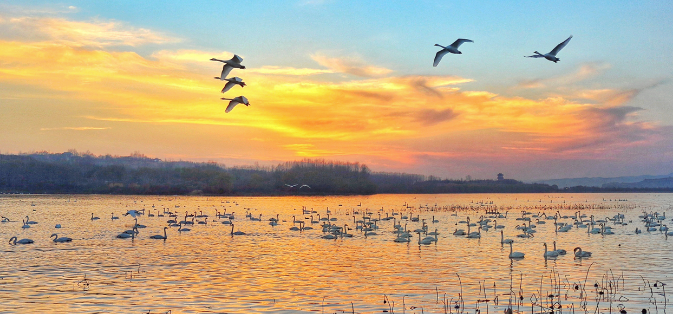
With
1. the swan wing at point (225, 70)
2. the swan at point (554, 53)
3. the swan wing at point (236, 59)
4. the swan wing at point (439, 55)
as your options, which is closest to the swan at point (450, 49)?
the swan wing at point (439, 55)

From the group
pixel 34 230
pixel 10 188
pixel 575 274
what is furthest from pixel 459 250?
pixel 10 188

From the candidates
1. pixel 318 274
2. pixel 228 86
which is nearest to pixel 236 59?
pixel 228 86

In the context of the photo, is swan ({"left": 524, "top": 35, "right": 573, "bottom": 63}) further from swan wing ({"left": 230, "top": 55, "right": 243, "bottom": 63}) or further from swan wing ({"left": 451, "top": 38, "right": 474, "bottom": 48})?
swan wing ({"left": 230, "top": 55, "right": 243, "bottom": 63})

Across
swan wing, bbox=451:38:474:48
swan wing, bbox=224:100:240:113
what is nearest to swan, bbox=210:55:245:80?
swan wing, bbox=224:100:240:113

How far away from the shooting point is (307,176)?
140 meters

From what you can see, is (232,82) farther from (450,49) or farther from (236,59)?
(450,49)

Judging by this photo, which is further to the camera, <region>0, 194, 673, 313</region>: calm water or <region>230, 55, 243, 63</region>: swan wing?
<region>0, 194, 673, 313</region>: calm water

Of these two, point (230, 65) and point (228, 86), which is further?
point (228, 86)

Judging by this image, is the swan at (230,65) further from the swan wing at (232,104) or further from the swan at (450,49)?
Result: the swan at (450,49)

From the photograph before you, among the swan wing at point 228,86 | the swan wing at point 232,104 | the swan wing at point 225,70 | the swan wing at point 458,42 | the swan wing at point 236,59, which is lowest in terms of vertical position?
the swan wing at point 232,104

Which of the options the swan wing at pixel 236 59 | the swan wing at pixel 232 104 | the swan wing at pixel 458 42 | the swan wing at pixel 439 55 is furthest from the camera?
the swan wing at pixel 439 55

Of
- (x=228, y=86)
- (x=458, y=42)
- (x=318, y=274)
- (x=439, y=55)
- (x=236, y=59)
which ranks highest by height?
(x=458, y=42)

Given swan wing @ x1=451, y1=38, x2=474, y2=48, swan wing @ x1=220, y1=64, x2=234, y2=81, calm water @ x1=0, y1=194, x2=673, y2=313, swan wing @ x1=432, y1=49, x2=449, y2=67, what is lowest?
calm water @ x1=0, y1=194, x2=673, y2=313

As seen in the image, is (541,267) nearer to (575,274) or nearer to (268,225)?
(575,274)
